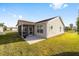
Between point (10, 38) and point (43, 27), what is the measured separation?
76cm

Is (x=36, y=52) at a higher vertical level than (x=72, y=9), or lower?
lower

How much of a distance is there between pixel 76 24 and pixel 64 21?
26 cm

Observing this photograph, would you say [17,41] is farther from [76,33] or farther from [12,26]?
[76,33]

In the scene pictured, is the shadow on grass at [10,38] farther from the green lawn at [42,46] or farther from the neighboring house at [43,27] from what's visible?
the neighboring house at [43,27]

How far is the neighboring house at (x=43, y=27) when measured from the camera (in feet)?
15.4

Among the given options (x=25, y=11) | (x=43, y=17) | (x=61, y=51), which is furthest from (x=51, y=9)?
(x=61, y=51)

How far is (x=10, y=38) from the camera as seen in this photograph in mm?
4773

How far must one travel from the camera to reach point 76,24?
465 cm

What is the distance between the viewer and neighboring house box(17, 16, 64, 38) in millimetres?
4691

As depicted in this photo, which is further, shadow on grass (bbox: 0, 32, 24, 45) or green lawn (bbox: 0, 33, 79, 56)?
shadow on grass (bbox: 0, 32, 24, 45)

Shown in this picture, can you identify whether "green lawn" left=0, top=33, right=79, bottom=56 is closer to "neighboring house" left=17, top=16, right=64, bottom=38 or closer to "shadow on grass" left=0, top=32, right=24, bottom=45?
"shadow on grass" left=0, top=32, right=24, bottom=45

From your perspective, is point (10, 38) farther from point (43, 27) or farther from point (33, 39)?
point (43, 27)

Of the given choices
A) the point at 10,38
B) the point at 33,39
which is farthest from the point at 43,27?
the point at 10,38

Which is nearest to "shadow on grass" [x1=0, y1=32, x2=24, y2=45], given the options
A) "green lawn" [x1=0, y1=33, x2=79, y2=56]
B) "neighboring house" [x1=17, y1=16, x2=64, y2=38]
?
"green lawn" [x1=0, y1=33, x2=79, y2=56]
